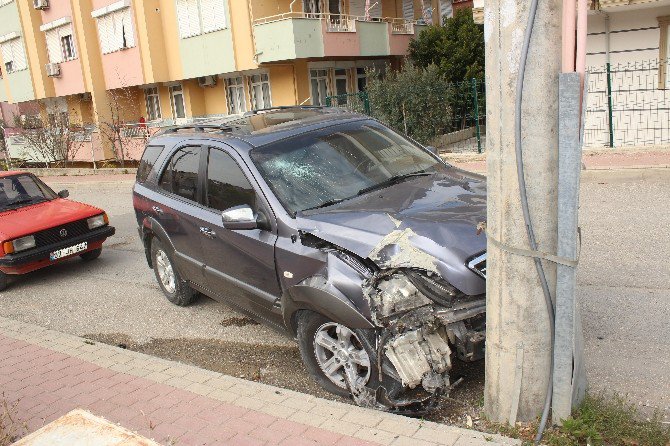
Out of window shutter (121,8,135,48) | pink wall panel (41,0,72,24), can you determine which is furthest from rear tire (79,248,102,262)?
pink wall panel (41,0,72,24)

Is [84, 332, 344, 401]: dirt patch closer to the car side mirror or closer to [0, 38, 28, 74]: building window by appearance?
the car side mirror

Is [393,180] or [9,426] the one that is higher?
[393,180]

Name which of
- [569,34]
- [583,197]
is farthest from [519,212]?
[583,197]

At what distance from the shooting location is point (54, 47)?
3047 centimetres

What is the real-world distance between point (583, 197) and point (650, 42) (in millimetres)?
5936

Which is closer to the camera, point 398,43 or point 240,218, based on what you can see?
point 240,218

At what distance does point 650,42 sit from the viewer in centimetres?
1337

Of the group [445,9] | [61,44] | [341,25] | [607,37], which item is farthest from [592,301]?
[61,44]

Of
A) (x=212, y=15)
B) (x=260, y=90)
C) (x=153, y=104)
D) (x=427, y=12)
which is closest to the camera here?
(x=212, y=15)

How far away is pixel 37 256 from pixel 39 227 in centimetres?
39

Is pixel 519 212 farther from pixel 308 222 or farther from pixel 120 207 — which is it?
pixel 120 207

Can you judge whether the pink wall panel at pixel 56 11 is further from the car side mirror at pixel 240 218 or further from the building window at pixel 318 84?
the car side mirror at pixel 240 218

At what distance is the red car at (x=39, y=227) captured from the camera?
7.82m

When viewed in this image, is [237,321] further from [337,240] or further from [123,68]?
[123,68]
